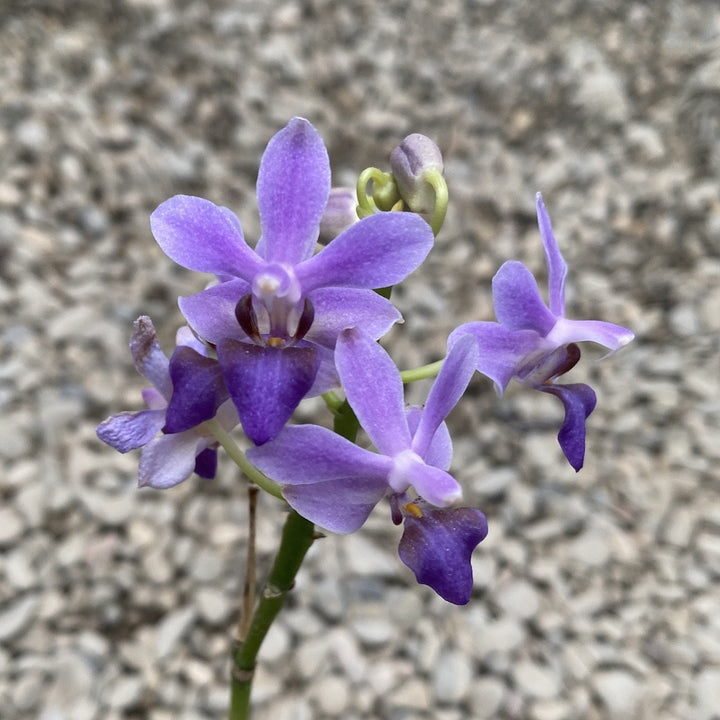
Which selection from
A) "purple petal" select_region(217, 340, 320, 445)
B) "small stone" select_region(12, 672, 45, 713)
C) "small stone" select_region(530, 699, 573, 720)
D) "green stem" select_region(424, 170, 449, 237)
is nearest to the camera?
"purple petal" select_region(217, 340, 320, 445)

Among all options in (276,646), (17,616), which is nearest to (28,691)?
(17,616)

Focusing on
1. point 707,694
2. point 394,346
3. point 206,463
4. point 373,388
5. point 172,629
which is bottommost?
point 707,694

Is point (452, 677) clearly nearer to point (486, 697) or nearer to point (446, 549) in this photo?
point (486, 697)

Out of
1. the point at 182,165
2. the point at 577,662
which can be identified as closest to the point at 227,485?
the point at 577,662

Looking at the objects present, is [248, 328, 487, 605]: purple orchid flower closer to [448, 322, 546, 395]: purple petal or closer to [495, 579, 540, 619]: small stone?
[448, 322, 546, 395]: purple petal

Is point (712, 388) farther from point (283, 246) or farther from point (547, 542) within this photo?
point (283, 246)

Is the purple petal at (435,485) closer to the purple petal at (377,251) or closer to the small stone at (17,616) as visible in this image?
the purple petal at (377,251)

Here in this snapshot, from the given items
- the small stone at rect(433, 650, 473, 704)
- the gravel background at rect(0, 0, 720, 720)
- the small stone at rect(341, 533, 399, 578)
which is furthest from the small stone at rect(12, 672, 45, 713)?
the small stone at rect(433, 650, 473, 704)
